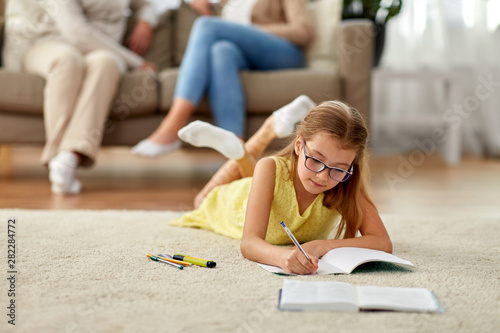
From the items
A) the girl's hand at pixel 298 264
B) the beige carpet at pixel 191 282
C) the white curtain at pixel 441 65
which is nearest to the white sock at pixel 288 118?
the beige carpet at pixel 191 282

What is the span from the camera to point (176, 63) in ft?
10.2

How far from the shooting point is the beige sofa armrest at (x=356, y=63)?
245cm

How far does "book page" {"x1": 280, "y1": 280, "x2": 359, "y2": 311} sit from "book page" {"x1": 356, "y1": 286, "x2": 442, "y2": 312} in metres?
0.02

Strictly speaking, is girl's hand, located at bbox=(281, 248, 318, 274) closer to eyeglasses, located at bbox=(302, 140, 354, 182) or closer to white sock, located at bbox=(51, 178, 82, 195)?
eyeglasses, located at bbox=(302, 140, 354, 182)

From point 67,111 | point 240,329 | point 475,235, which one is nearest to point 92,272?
point 240,329

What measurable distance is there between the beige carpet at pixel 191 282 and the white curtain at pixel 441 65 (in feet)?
8.03

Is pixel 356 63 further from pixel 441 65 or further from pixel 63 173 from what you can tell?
pixel 441 65

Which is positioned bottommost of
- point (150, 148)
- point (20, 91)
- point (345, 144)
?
point (150, 148)

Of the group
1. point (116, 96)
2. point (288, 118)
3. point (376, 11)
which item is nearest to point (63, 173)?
point (116, 96)

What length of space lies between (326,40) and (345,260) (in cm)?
179

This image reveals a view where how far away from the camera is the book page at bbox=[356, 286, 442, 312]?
88 cm

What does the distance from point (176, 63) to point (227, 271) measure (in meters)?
2.16

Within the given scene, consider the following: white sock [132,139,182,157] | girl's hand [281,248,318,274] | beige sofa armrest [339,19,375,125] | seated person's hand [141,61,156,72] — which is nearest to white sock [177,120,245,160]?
girl's hand [281,248,318,274]

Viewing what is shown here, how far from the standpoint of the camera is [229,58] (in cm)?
240
